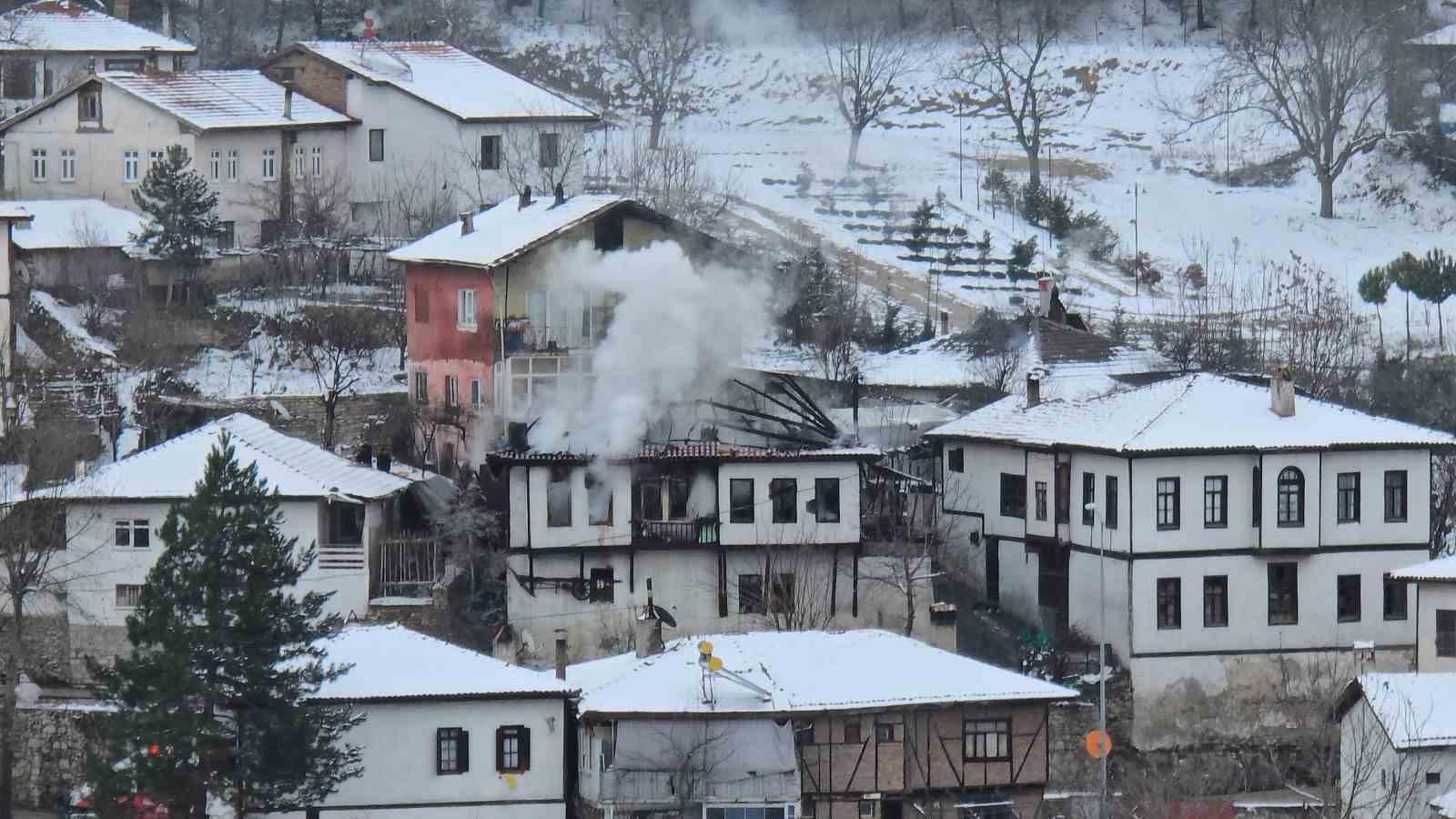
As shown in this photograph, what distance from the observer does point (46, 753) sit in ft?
176

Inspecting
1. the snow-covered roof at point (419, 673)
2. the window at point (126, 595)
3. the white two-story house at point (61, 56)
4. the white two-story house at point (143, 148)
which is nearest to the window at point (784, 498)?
the snow-covered roof at point (419, 673)

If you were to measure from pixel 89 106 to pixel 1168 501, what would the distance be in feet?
90.5

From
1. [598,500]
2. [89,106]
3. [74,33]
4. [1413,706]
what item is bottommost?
[1413,706]

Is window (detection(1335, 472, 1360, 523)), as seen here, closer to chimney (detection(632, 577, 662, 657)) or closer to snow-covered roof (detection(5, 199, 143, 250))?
chimney (detection(632, 577, 662, 657))

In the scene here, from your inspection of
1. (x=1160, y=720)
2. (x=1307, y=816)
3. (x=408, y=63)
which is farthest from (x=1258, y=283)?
(x=1307, y=816)

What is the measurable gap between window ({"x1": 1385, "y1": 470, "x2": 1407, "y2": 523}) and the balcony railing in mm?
10736

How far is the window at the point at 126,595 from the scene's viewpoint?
181ft

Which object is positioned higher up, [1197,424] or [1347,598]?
[1197,424]

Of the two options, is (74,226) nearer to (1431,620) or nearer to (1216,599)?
(1216,599)

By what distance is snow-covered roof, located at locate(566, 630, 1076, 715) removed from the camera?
4947cm

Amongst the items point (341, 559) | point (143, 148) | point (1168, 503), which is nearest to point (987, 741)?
point (1168, 503)

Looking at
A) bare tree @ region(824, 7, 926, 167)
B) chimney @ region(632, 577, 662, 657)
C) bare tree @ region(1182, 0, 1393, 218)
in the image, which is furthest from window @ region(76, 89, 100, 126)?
bare tree @ region(1182, 0, 1393, 218)

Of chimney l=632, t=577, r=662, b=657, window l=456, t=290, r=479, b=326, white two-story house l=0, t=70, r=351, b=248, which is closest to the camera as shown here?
chimney l=632, t=577, r=662, b=657

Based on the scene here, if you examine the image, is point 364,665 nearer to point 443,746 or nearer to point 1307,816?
point 443,746
